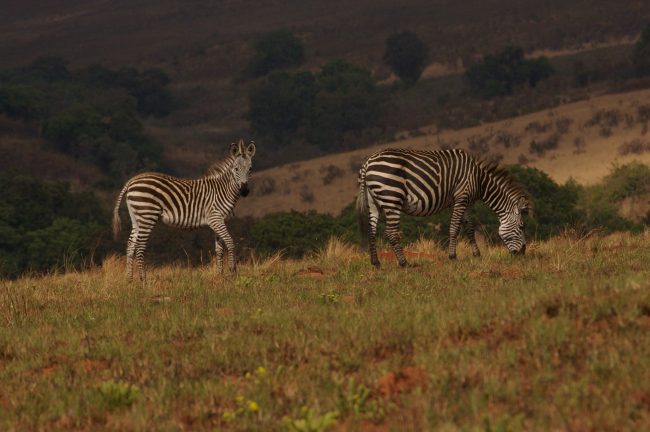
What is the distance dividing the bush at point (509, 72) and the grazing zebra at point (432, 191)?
82696 millimetres

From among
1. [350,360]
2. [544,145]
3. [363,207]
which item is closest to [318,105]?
[544,145]

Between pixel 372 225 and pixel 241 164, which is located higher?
pixel 241 164

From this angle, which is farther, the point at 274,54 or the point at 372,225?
the point at 274,54

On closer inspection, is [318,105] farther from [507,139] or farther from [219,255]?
[219,255]

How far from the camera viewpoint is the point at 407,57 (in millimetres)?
119250

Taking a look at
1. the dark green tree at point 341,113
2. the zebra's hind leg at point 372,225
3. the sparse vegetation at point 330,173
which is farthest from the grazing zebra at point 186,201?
the dark green tree at point 341,113

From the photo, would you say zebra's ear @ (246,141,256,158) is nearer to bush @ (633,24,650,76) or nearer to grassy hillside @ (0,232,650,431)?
grassy hillside @ (0,232,650,431)

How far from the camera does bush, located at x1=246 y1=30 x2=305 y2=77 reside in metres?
131

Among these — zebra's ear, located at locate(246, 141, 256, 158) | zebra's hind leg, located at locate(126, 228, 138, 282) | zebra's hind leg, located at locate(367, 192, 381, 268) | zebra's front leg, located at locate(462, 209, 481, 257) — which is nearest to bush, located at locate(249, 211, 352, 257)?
zebra's ear, located at locate(246, 141, 256, 158)

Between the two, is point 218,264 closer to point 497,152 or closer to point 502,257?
point 502,257

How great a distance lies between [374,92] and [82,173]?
→ 31152 millimetres

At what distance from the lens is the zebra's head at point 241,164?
1812 cm

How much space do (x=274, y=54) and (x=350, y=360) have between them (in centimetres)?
12338

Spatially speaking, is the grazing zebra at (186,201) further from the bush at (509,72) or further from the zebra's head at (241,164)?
the bush at (509,72)
